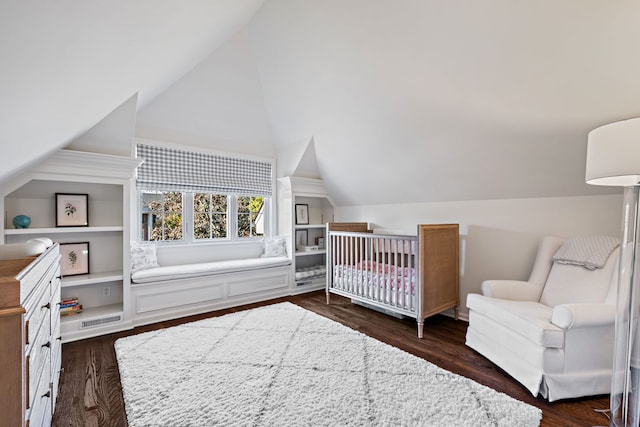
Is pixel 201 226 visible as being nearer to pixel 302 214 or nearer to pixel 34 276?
pixel 302 214

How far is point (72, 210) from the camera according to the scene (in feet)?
9.31

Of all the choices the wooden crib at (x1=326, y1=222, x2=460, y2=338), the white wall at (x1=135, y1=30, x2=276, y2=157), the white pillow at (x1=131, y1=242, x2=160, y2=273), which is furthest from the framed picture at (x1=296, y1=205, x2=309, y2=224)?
the white pillow at (x1=131, y1=242, x2=160, y2=273)

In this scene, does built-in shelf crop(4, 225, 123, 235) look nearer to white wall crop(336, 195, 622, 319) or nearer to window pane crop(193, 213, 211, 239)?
window pane crop(193, 213, 211, 239)

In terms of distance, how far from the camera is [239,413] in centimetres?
163

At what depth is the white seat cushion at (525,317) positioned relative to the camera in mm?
1797

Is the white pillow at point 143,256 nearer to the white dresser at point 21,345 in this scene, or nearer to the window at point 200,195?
the window at point 200,195

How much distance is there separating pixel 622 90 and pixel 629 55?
23 cm

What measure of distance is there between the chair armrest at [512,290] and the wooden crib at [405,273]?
0.51m

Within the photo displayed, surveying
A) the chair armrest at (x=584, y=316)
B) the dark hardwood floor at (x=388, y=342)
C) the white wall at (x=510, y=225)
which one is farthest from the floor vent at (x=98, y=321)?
the chair armrest at (x=584, y=316)

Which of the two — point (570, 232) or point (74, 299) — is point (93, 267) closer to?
point (74, 299)

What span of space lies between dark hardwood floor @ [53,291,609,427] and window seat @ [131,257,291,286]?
1.50ft

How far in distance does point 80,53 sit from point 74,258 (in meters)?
2.49

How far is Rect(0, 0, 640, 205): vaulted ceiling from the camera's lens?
1.23 m

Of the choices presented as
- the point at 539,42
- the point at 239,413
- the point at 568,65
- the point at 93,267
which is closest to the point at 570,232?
the point at 568,65
